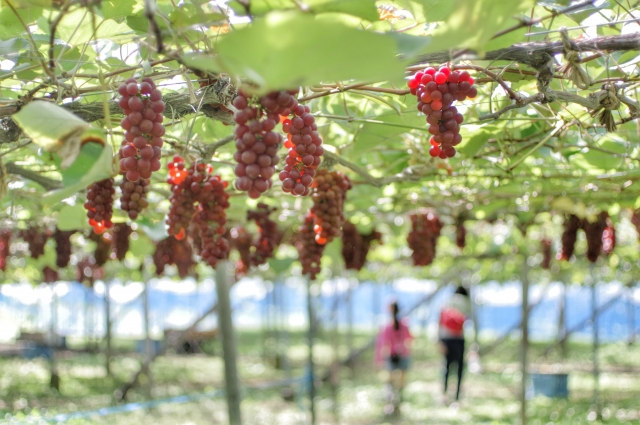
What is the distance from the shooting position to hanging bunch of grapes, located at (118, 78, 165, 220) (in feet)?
4.88

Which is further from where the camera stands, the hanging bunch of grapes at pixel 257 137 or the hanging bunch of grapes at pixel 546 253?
the hanging bunch of grapes at pixel 546 253

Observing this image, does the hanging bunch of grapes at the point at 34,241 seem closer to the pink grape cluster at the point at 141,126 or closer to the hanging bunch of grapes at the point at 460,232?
the hanging bunch of grapes at the point at 460,232

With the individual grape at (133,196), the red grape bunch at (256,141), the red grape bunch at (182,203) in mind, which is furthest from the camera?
the red grape bunch at (182,203)

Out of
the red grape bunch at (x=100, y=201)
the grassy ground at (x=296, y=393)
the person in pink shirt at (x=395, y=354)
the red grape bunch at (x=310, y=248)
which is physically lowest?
the grassy ground at (x=296, y=393)

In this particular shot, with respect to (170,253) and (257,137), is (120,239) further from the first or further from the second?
(257,137)

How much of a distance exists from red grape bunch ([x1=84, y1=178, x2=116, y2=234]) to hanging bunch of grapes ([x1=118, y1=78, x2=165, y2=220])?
712 mm

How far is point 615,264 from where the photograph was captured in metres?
10.8

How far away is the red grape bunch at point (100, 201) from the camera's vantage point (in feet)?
7.32

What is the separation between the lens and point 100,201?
2.23 meters

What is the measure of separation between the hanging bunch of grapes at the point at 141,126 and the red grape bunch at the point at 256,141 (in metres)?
0.21

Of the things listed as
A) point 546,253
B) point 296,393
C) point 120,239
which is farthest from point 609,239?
point 296,393

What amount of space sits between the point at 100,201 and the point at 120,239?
1.97 metres

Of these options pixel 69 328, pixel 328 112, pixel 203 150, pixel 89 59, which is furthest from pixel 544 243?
pixel 69 328

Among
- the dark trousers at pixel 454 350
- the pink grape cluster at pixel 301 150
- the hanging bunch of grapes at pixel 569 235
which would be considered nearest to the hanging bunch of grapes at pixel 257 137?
the pink grape cluster at pixel 301 150
